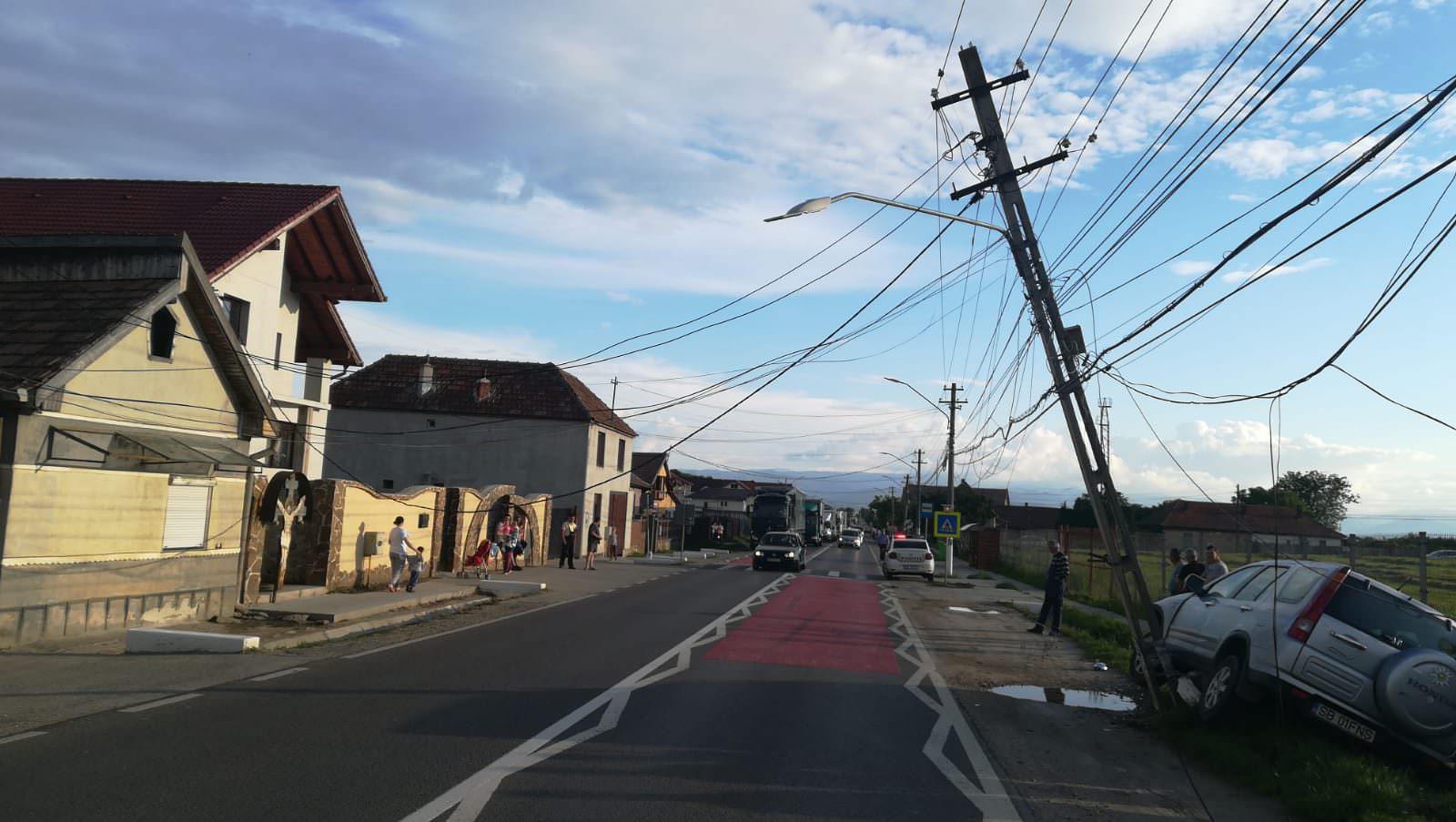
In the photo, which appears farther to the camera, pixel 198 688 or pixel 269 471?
pixel 269 471

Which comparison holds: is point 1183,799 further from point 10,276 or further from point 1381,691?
point 10,276

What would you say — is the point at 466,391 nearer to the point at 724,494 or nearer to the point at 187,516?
the point at 187,516

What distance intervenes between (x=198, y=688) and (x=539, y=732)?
3936 mm

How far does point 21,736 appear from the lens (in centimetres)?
752

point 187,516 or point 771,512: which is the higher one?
point 771,512

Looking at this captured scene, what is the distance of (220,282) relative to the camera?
2173 centimetres

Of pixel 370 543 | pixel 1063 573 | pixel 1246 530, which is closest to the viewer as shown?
pixel 1246 530

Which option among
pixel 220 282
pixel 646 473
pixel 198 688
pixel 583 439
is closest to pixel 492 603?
pixel 220 282

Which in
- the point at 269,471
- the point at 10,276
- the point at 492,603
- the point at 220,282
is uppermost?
the point at 220,282

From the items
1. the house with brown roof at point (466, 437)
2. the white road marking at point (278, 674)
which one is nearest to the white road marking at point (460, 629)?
the white road marking at point (278, 674)

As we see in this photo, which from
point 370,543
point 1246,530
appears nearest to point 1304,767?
point 1246,530


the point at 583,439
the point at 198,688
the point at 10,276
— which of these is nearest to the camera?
the point at 198,688

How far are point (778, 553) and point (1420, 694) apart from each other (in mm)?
29193

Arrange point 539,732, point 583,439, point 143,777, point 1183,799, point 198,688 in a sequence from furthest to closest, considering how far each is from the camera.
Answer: point 583,439 → point 198,688 → point 539,732 → point 1183,799 → point 143,777
